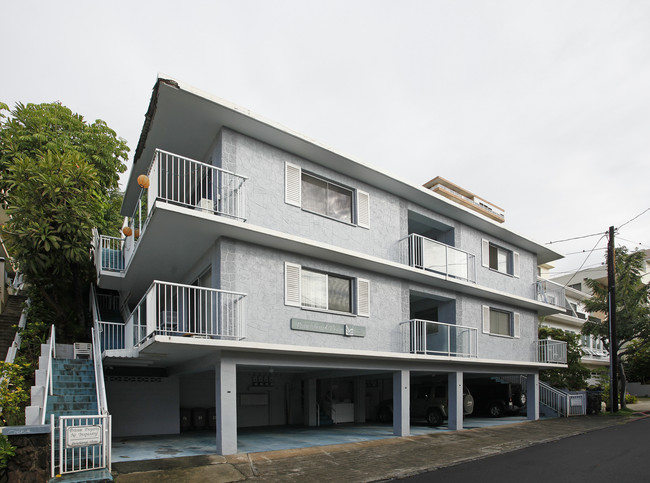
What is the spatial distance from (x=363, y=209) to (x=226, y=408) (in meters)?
7.07

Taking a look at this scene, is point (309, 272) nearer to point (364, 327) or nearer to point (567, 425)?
point (364, 327)

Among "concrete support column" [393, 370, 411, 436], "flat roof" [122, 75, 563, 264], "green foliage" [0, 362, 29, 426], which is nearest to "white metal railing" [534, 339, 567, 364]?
"concrete support column" [393, 370, 411, 436]

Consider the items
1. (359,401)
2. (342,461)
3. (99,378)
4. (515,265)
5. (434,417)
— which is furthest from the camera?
(515,265)

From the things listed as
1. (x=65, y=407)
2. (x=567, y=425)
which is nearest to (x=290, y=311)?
(x=65, y=407)

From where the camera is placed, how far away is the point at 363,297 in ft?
47.5

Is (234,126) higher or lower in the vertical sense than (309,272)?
higher

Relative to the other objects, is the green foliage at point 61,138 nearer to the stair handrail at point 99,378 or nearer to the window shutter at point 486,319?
the stair handrail at point 99,378

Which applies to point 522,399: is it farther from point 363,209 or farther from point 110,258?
point 110,258

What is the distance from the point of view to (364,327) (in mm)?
14242

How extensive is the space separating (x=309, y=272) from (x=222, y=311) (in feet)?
10.2

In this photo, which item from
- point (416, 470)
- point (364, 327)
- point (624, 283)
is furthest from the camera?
point (624, 283)

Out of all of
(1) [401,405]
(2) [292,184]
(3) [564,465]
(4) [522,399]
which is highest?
(2) [292,184]

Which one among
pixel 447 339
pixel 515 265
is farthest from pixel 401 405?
pixel 515 265

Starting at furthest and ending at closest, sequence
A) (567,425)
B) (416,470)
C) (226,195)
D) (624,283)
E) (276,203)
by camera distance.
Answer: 1. (624,283)
2. (567,425)
3. (276,203)
4. (226,195)
5. (416,470)
